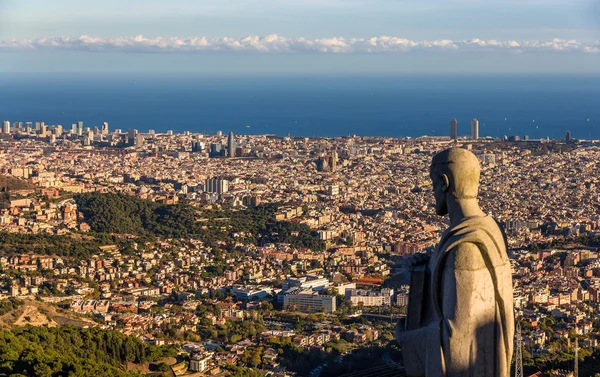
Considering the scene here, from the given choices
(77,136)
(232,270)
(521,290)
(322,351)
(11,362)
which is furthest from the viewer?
(77,136)

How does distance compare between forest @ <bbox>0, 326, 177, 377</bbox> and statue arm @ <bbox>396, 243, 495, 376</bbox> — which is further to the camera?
forest @ <bbox>0, 326, 177, 377</bbox>

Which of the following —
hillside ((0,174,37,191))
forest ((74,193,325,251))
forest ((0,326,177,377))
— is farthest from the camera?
hillside ((0,174,37,191))

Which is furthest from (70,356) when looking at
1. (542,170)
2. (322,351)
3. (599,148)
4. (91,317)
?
(599,148)

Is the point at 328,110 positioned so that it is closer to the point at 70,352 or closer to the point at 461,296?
the point at 70,352

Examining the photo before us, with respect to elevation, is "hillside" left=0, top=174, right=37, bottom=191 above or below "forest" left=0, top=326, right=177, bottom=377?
below

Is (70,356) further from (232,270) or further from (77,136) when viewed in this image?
(77,136)

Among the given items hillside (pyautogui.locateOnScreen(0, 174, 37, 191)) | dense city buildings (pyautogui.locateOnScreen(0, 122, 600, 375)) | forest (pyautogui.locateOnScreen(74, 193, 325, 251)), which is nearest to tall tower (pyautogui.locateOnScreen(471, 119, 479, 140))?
dense city buildings (pyautogui.locateOnScreen(0, 122, 600, 375))

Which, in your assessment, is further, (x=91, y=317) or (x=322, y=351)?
(x=91, y=317)

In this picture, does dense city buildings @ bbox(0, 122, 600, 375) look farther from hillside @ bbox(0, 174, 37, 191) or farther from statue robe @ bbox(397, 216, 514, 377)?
statue robe @ bbox(397, 216, 514, 377)
